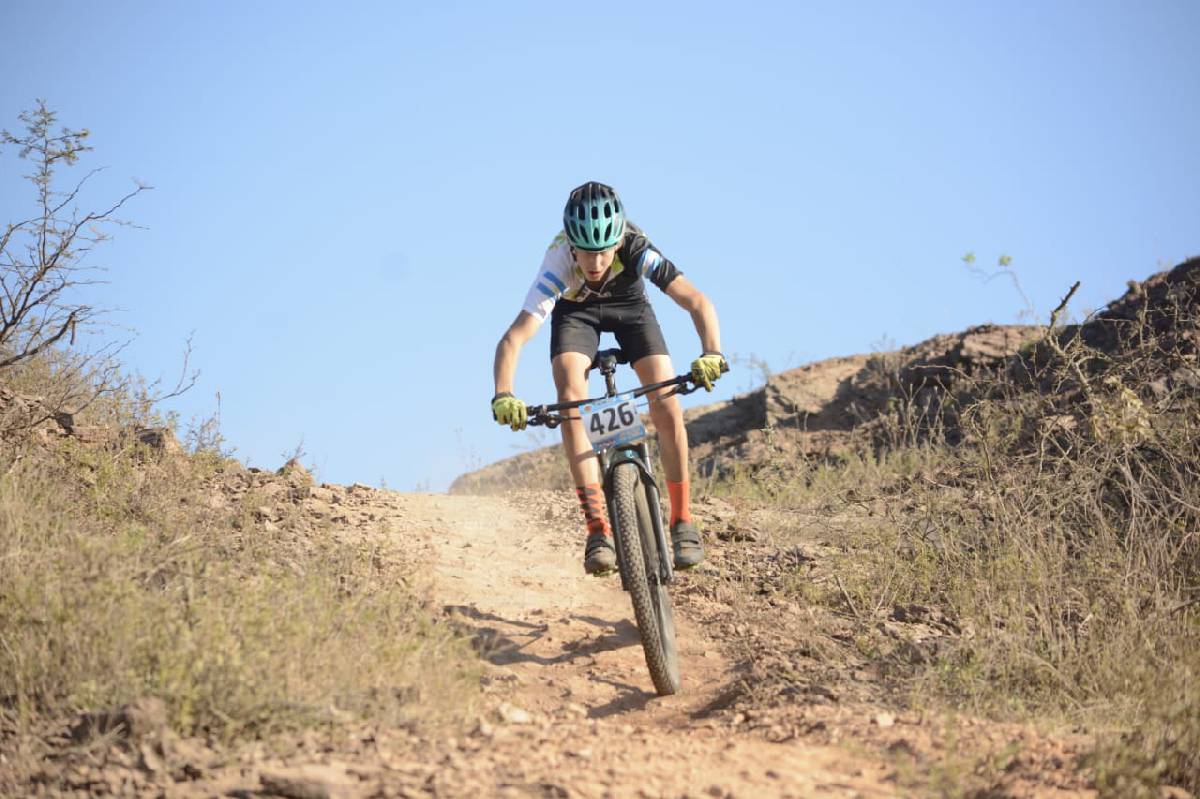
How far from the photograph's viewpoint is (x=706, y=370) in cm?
540

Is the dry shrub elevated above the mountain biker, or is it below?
below

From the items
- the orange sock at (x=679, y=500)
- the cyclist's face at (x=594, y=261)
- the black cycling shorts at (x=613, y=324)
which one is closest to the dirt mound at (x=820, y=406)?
the orange sock at (x=679, y=500)

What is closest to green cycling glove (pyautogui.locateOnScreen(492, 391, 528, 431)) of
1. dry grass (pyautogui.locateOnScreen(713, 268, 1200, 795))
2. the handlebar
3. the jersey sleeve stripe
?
the handlebar

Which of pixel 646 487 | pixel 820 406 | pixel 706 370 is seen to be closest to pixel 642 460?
pixel 646 487

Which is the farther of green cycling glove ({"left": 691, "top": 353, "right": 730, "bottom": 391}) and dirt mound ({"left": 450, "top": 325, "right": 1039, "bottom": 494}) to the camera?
dirt mound ({"left": 450, "top": 325, "right": 1039, "bottom": 494})

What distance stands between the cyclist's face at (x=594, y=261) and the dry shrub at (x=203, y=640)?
192cm

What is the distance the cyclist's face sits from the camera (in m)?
5.75

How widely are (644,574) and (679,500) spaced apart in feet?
2.99

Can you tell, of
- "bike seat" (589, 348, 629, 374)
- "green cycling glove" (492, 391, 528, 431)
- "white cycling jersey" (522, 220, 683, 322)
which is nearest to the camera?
"green cycling glove" (492, 391, 528, 431)

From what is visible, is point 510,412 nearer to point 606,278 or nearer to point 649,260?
point 606,278

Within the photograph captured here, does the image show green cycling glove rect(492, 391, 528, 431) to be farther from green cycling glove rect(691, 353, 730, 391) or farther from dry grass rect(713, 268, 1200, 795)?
dry grass rect(713, 268, 1200, 795)

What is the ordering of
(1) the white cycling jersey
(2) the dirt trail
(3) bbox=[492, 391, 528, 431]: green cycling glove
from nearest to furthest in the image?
1. (2) the dirt trail
2. (3) bbox=[492, 391, 528, 431]: green cycling glove
3. (1) the white cycling jersey

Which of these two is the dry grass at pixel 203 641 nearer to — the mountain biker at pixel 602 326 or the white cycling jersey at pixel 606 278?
the mountain biker at pixel 602 326

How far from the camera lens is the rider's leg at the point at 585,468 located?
218 inches
